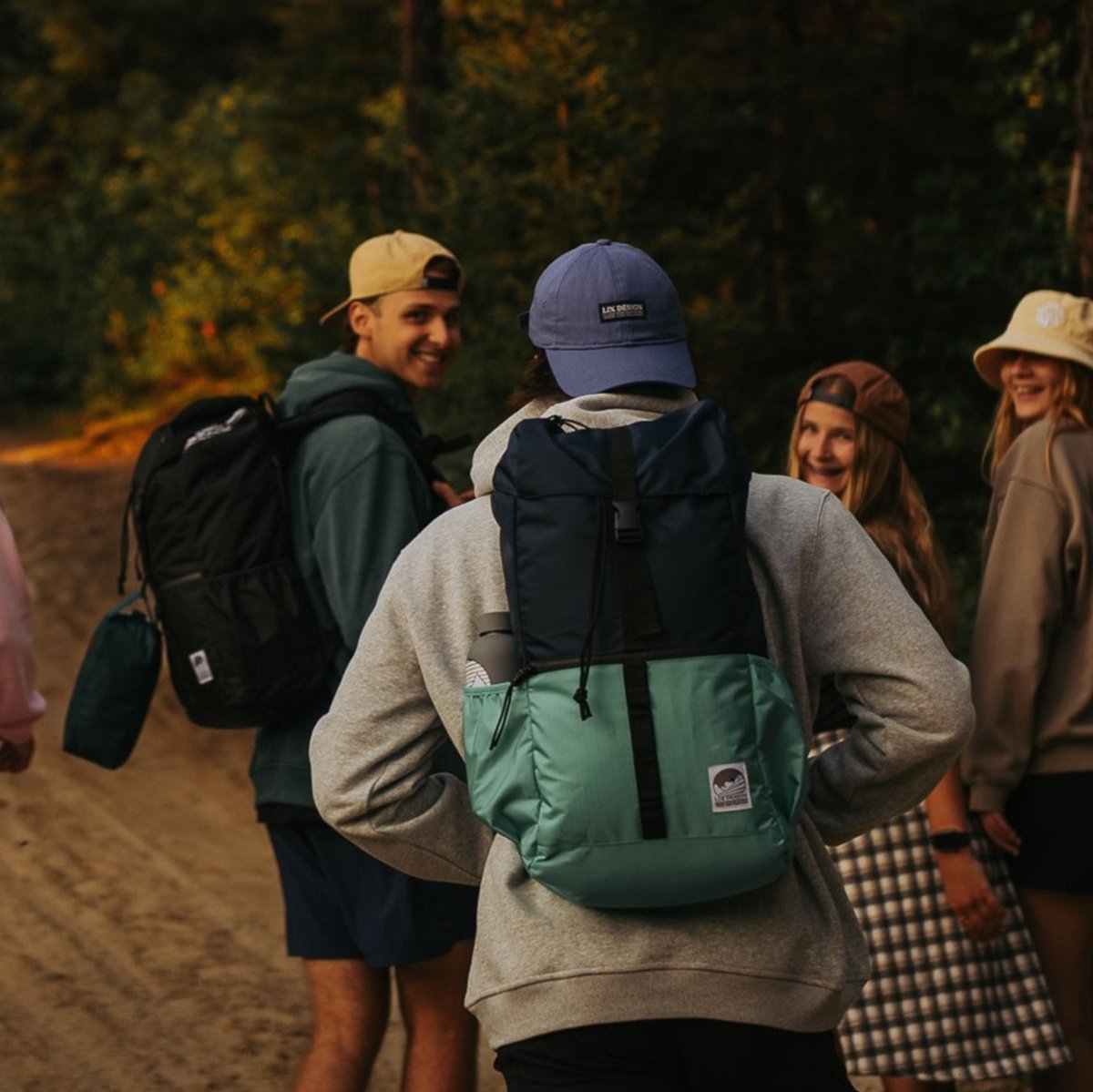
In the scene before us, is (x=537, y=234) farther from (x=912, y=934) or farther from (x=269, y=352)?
(x=912, y=934)

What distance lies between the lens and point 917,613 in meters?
2.46

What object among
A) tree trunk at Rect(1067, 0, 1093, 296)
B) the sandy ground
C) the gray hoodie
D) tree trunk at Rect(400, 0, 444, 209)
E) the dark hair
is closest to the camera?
the gray hoodie

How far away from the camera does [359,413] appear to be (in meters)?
3.92

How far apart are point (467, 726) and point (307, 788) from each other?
155 cm

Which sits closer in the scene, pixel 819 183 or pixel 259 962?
pixel 259 962

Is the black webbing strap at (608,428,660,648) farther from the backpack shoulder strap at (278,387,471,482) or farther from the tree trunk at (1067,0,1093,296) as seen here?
the tree trunk at (1067,0,1093,296)

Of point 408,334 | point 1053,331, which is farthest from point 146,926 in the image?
point 1053,331

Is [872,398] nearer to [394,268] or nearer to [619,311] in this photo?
[394,268]

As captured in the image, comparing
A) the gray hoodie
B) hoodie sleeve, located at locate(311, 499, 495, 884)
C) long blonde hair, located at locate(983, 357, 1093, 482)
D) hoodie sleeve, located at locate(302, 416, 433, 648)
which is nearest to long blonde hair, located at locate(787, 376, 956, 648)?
long blonde hair, located at locate(983, 357, 1093, 482)

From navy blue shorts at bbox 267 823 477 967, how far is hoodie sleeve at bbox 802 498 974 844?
1510mm

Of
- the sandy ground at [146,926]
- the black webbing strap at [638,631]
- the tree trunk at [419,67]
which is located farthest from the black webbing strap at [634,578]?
the tree trunk at [419,67]

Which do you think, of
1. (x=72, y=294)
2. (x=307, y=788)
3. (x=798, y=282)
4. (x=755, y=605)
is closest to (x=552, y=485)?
(x=755, y=605)

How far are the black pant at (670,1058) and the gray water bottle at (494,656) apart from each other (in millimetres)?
472

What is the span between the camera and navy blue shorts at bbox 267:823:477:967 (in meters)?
3.77
